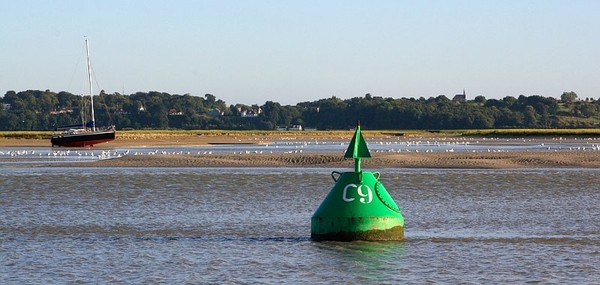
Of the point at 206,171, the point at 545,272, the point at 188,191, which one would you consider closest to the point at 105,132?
the point at 206,171

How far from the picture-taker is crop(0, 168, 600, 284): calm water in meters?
17.1

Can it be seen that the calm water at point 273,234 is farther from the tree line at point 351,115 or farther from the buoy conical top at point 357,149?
the tree line at point 351,115

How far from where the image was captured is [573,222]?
24000mm

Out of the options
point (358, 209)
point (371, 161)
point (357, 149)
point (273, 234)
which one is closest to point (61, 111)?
point (371, 161)

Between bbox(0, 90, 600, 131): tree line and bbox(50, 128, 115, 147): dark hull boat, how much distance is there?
7952cm

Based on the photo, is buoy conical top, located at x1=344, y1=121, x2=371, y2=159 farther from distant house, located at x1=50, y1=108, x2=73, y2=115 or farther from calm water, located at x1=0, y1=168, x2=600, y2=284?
distant house, located at x1=50, y1=108, x2=73, y2=115

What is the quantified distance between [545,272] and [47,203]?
1611cm

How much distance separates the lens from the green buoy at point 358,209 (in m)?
19.0

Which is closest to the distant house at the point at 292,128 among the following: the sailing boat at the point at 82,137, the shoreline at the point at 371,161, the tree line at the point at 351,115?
the tree line at the point at 351,115

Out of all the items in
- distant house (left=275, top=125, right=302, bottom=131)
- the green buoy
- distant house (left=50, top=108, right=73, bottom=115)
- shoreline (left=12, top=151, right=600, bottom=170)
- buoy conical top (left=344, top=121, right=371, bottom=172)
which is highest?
distant house (left=50, top=108, right=73, bottom=115)

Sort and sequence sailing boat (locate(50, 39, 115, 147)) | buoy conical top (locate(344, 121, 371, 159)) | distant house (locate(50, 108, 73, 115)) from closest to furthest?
buoy conical top (locate(344, 121, 371, 159)), sailing boat (locate(50, 39, 115, 147)), distant house (locate(50, 108, 73, 115))

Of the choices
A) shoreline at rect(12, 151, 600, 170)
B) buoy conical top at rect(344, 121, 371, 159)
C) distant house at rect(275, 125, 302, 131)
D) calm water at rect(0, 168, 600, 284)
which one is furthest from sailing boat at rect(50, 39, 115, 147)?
distant house at rect(275, 125, 302, 131)

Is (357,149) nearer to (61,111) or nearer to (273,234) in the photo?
(273,234)

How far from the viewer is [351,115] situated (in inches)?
7239
